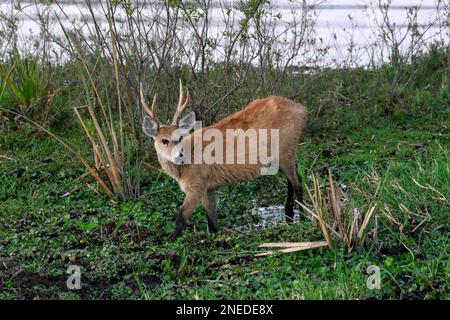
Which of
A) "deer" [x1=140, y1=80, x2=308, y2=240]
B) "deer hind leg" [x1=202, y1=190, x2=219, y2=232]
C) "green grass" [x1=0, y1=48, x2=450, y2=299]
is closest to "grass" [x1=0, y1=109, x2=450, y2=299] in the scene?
"green grass" [x1=0, y1=48, x2=450, y2=299]

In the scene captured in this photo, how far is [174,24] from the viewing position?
759 cm

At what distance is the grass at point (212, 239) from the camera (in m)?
5.06

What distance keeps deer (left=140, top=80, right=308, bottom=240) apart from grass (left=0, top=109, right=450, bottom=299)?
286 millimetres

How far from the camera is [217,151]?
6816 mm

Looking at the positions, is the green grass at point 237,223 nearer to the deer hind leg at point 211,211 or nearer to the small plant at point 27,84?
the deer hind leg at point 211,211

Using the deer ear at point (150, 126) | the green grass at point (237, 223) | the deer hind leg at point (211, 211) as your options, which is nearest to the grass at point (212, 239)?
the green grass at point (237, 223)

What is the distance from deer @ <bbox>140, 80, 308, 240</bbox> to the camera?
21.4 feet

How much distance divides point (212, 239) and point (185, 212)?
0.39 m

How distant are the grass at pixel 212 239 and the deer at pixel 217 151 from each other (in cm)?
29

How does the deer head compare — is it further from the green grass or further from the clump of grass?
the clump of grass

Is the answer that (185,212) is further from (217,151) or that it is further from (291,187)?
(291,187)

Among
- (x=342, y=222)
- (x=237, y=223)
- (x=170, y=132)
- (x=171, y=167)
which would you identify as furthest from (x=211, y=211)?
(x=342, y=222)
